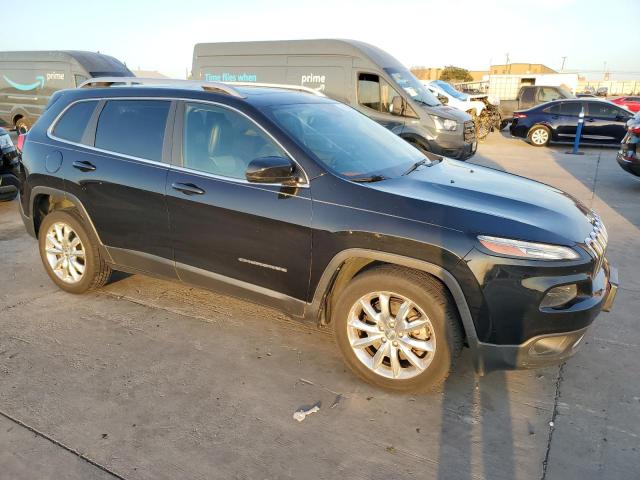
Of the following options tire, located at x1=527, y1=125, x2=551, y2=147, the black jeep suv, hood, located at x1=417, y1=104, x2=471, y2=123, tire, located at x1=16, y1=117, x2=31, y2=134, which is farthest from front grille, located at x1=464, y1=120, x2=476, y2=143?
tire, located at x1=16, y1=117, x2=31, y2=134

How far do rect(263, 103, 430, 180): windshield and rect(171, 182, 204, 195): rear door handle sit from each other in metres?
0.69

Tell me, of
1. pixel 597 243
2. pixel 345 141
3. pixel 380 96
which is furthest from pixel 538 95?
pixel 597 243

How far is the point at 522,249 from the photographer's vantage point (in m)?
2.61

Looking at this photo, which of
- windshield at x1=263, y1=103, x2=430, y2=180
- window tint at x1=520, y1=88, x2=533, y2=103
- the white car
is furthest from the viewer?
window tint at x1=520, y1=88, x2=533, y2=103

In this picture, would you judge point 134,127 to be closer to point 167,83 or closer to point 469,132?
point 167,83

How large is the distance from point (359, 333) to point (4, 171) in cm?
603

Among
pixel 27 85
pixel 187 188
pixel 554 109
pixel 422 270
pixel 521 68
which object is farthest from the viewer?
pixel 521 68

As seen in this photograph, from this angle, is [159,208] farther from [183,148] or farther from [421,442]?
[421,442]

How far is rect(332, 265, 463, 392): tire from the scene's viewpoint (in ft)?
9.06

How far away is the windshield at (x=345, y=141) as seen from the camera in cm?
323

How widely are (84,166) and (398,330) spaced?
2.70 metres

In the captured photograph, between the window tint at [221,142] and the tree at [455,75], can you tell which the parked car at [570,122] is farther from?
the tree at [455,75]

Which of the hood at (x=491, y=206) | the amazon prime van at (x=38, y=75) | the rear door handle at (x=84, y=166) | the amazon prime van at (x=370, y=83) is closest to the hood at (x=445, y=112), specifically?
the amazon prime van at (x=370, y=83)

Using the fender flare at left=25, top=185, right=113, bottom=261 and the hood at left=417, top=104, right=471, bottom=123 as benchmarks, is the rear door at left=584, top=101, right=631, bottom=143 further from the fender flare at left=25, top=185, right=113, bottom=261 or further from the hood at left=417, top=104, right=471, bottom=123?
the fender flare at left=25, top=185, right=113, bottom=261
